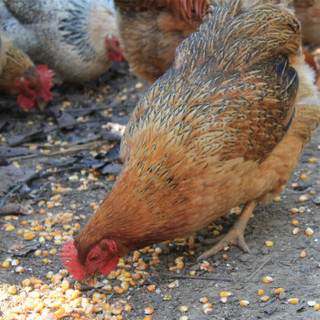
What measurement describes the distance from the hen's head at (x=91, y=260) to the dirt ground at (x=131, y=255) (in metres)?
0.21

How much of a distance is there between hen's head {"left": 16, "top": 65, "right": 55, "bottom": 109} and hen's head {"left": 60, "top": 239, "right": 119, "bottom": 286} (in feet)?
10.2

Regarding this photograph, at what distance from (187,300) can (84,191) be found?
1.62 meters

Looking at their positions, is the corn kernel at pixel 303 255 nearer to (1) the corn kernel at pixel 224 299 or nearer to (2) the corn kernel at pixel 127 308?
(1) the corn kernel at pixel 224 299

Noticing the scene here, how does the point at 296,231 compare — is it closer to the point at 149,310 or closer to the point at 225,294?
the point at 225,294

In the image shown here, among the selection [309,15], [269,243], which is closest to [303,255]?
[269,243]

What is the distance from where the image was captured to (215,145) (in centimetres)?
292

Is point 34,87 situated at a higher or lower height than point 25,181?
higher

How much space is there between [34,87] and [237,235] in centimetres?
327

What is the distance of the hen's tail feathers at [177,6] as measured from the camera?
4.23 m

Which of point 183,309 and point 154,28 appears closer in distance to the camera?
point 183,309

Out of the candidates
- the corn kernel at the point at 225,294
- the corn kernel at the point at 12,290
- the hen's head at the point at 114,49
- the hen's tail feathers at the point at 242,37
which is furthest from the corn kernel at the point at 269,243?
the hen's head at the point at 114,49

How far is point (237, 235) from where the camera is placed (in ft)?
11.4

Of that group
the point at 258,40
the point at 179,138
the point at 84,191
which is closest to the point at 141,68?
the point at 84,191

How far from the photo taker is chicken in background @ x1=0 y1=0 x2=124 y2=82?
6.01 m
